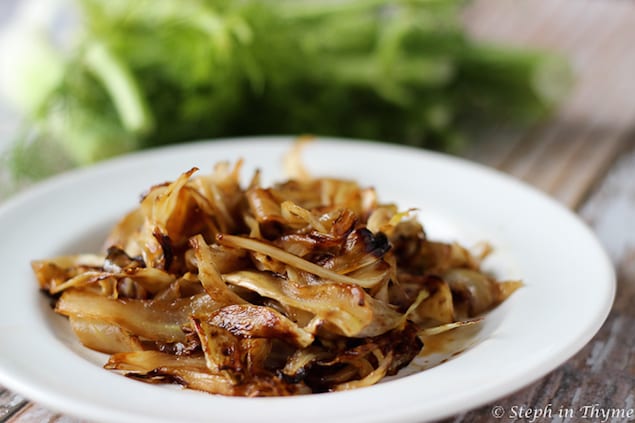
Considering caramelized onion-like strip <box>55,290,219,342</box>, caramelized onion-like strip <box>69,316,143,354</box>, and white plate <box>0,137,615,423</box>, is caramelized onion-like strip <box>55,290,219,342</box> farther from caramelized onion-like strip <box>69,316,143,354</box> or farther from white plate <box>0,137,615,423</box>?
white plate <box>0,137,615,423</box>

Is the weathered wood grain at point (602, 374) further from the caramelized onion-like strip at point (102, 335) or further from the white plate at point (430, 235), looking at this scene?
the caramelized onion-like strip at point (102, 335)

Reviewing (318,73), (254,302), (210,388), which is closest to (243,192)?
(254,302)

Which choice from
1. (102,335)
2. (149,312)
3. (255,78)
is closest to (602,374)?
(149,312)

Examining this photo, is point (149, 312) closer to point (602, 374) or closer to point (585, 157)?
point (602, 374)

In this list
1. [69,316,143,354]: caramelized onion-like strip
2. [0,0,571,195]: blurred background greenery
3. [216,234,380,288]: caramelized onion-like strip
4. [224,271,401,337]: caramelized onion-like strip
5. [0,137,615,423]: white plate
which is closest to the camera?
[0,137,615,423]: white plate

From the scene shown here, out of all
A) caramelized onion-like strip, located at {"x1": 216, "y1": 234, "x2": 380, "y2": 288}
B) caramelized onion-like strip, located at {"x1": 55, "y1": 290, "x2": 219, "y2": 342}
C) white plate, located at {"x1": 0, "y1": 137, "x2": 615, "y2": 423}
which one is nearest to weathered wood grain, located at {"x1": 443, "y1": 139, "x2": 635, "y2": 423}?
white plate, located at {"x1": 0, "y1": 137, "x2": 615, "y2": 423}

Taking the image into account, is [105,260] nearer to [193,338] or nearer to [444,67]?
[193,338]

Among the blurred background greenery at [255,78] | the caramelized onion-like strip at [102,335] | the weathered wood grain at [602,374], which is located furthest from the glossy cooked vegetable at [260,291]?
the blurred background greenery at [255,78]
